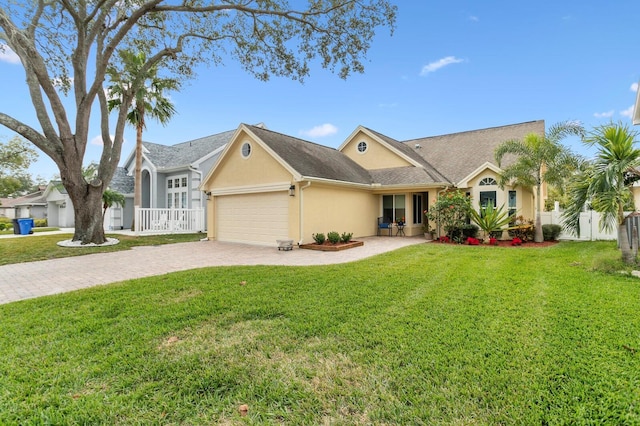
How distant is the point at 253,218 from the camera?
47.3 feet

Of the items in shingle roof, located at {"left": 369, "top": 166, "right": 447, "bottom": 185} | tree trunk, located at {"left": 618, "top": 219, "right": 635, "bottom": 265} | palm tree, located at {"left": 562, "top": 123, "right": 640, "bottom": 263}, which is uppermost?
shingle roof, located at {"left": 369, "top": 166, "right": 447, "bottom": 185}

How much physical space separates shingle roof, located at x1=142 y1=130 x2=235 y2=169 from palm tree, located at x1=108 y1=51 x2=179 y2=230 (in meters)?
2.99

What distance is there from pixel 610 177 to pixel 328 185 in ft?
30.4

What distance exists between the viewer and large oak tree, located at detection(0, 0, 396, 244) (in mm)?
11781

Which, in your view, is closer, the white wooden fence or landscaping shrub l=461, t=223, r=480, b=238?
the white wooden fence

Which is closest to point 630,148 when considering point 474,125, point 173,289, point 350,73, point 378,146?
point 350,73

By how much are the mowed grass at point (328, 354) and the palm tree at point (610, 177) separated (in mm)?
2075

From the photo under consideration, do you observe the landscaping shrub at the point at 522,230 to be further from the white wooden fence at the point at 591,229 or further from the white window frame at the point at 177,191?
the white window frame at the point at 177,191

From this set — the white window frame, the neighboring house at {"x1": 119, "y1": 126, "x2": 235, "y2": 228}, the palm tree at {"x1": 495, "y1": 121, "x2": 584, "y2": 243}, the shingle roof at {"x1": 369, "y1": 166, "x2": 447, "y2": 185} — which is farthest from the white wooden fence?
the white window frame

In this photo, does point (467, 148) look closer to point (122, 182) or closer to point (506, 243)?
point (506, 243)

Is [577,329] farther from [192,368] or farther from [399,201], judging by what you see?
[399,201]

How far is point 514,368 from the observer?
9.81 feet

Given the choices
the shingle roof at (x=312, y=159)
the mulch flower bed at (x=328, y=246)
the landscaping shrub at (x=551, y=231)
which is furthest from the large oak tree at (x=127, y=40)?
the landscaping shrub at (x=551, y=231)

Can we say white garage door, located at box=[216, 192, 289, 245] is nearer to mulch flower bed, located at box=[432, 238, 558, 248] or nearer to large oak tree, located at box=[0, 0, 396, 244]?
large oak tree, located at box=[0, 0, 396, 244]
